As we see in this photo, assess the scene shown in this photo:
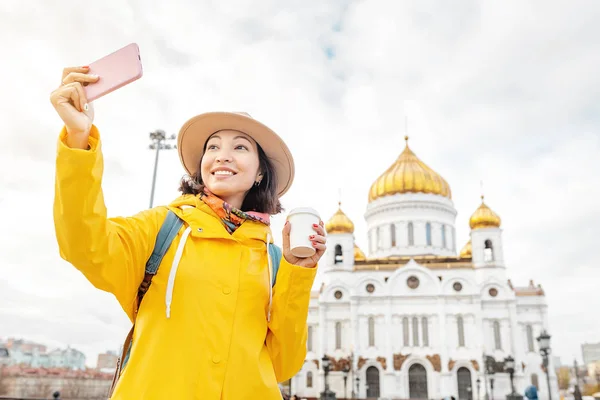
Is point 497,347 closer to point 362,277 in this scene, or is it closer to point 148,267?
point 362,277

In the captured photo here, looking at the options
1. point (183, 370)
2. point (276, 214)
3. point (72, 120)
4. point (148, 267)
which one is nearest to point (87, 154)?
point (72, 120)

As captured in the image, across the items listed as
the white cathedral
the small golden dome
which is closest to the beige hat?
the white cathedral

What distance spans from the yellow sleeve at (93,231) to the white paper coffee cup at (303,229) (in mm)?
622

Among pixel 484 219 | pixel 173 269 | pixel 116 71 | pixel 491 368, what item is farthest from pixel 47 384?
pixel 116 71

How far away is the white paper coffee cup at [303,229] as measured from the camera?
2.12 m

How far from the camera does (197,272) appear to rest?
82.5 inches

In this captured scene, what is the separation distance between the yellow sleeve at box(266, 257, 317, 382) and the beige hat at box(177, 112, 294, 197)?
0.72 m

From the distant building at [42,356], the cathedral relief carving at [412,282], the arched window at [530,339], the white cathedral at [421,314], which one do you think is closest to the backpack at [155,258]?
the white cathedral at [421,314]

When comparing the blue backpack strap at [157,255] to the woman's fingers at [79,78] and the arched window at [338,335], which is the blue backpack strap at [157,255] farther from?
the arched window at [338,335]

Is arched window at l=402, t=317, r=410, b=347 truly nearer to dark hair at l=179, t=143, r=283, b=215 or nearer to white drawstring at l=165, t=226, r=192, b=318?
dark hair at l=179, t=143, r=283, b=215

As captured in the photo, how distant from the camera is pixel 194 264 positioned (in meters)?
2.11

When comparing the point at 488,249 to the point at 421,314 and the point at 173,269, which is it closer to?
the point at 421,314

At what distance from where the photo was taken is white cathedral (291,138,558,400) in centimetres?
3275

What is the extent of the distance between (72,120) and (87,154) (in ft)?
0.46
